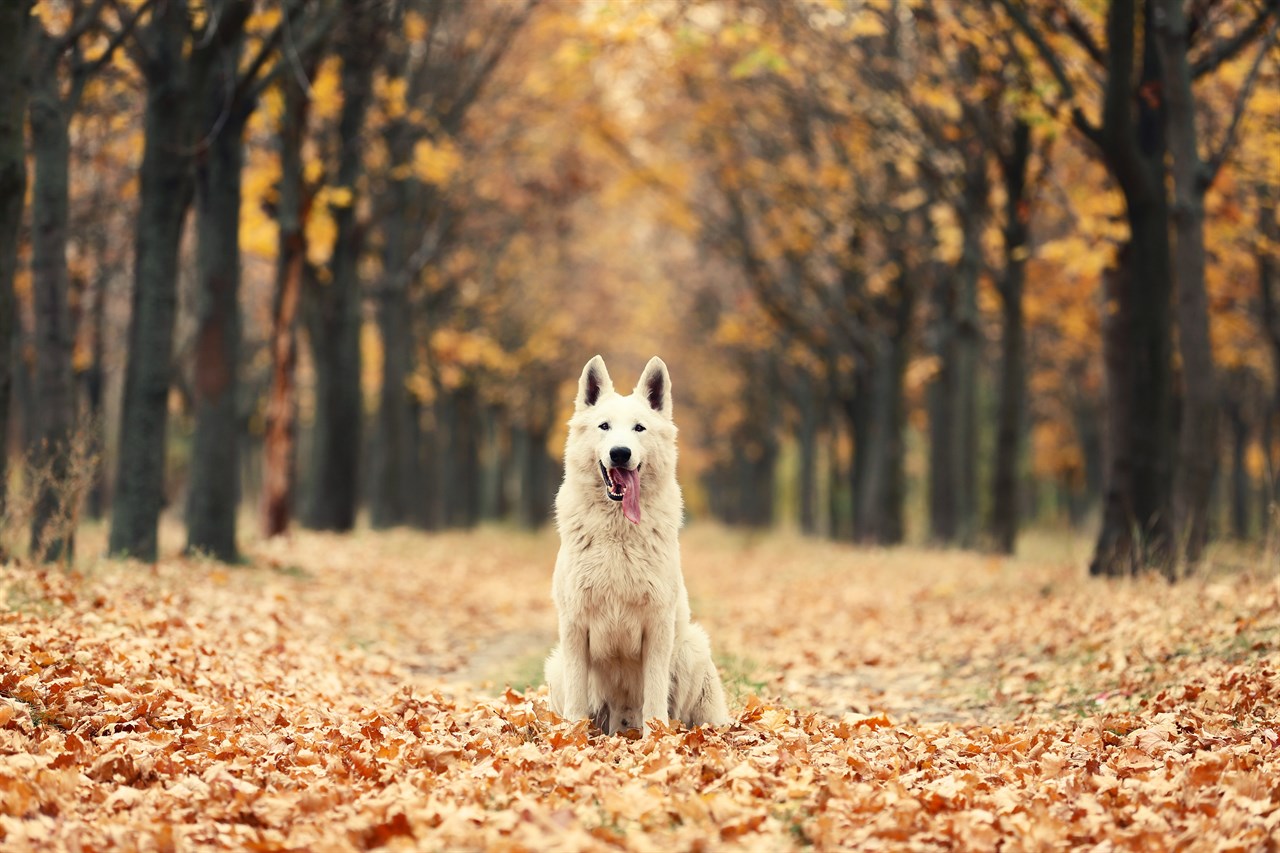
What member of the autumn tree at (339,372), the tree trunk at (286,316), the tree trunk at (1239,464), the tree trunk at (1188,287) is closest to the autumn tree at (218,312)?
the tree trunk at (286,316)

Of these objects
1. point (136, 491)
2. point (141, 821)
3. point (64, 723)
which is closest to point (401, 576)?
point (136, 491)

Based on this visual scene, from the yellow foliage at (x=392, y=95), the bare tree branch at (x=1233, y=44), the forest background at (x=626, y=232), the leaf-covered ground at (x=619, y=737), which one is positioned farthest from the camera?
the yellow foliage at (x=392, y=95)

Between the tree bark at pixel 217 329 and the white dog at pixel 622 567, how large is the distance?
30.5 feet

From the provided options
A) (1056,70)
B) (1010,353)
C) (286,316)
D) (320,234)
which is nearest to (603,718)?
(1056,70)

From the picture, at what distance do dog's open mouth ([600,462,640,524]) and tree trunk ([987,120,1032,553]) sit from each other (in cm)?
1317

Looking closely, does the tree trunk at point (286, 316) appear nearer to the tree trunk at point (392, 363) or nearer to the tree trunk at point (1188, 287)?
the tree trunk at point (392, 363)

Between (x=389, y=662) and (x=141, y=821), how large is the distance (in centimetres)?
589

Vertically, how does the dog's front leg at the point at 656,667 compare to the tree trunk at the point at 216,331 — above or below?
below

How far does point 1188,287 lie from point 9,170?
453 inches

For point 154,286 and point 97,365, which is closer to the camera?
point 154,286

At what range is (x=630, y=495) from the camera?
6.55m

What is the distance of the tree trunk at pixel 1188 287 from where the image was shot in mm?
12016

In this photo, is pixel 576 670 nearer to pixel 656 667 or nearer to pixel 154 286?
pixel 656 667

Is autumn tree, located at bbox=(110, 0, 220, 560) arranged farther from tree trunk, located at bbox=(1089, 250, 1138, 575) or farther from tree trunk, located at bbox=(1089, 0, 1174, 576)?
tree trunk, located at bbox=(1089, 250, 1138, 575)
